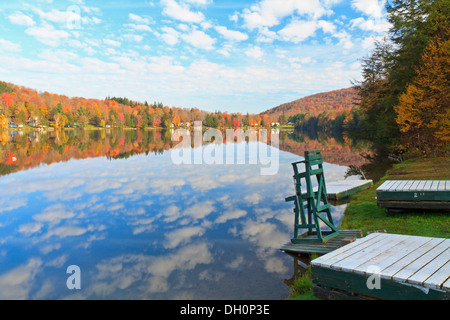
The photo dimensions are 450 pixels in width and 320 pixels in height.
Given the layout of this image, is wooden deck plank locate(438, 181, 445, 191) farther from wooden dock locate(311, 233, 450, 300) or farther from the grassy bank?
wooden dock locate(311, 233, 450, 300)

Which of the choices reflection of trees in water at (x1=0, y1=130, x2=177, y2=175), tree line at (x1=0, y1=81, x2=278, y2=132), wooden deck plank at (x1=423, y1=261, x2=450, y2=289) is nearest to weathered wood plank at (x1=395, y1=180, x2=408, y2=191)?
wooden deck plank at (x1=423, y1=261, x2=450, y2=289)

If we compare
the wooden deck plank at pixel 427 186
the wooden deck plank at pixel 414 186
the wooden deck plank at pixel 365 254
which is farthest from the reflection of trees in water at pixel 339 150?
the wooden deck plank at pixel 365 254

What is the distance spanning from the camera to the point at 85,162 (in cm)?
2912

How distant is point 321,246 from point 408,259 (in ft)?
9.94

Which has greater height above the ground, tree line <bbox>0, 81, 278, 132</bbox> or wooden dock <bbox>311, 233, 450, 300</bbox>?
tree line <bbox>0, 81, 278, 132</bbox>

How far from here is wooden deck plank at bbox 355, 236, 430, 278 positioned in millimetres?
4859

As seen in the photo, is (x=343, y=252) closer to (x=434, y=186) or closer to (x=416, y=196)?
(x=416, y=196)

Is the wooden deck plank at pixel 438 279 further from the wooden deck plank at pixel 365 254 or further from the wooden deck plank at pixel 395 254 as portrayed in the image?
the wooden deck plank at pixel 365 254

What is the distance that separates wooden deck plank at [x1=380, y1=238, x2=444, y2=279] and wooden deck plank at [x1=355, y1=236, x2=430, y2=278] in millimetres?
53

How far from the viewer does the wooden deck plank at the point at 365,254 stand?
4.92 metres

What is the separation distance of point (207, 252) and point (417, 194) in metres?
6.90

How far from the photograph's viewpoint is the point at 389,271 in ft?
15.1

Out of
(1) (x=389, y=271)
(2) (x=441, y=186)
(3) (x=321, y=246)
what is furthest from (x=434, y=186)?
(1) (x=389, y=271)

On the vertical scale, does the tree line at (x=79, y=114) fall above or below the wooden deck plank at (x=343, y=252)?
above
